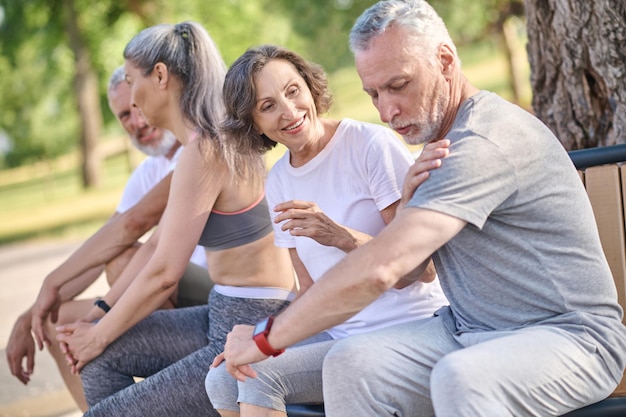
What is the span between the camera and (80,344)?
353 centimetres

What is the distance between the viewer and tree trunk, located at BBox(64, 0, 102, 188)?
25.1 metres

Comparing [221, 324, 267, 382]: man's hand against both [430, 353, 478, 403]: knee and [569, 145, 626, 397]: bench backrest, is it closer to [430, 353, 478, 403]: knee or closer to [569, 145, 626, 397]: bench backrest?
[430, 353, 478, 403]: knee

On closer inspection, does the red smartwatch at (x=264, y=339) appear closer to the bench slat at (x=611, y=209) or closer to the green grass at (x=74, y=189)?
the bench slat at (x=611, y=209)

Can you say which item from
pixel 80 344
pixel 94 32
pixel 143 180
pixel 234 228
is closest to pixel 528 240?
pixel 234 228

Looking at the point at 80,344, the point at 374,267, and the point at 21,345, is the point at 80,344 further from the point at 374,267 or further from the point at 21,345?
the point at 374,267

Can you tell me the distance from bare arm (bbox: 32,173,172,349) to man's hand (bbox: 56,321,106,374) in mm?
495

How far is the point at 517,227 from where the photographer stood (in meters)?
2.44

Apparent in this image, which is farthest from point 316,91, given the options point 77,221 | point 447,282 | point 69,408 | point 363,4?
point 363,4

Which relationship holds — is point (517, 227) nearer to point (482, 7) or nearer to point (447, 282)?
point (447, 282)

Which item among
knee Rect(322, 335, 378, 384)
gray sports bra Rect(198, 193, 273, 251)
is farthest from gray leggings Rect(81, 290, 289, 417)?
knee Rect(322, 335, 378, 384)

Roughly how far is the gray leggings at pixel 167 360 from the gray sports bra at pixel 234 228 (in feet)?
0.66

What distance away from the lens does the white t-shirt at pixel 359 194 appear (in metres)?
2.97

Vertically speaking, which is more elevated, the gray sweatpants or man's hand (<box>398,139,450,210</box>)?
man's hand (<box>398,139,450,210</box>)

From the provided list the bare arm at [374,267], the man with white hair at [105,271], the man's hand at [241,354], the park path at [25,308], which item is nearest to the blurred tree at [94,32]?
the park path at [25,308]
